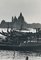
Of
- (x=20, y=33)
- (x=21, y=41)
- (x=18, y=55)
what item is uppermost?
(x=20, y=33)

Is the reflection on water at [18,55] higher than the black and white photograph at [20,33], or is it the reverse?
the black and white photograph at [20,33]

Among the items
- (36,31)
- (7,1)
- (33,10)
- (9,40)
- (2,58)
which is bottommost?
(2,58)

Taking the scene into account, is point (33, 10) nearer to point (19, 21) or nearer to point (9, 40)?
point (19, 21)

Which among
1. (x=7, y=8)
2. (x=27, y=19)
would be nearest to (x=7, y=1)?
(x=7, y=8)

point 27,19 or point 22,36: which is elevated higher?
point 27,19

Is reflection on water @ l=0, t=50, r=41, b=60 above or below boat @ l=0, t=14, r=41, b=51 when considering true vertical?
below

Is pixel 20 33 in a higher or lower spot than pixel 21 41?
higher

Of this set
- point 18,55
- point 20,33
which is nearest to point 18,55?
point 18,55

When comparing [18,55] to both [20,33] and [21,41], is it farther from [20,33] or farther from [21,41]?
[20,33]
